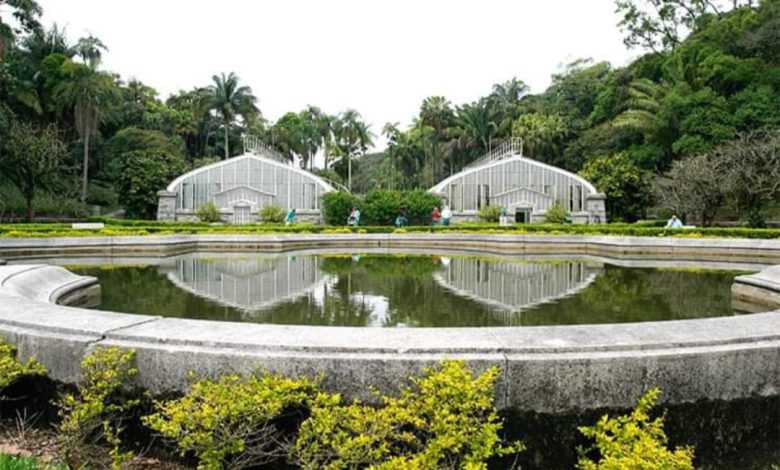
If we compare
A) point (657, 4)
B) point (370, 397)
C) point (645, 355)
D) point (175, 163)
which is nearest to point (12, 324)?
point (370, 397)

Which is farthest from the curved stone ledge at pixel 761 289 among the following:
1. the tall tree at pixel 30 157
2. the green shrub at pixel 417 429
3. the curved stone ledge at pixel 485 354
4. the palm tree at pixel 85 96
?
the palm tree at pixel 85 96

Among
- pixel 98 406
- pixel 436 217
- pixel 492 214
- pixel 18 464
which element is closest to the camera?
pixel 18 464

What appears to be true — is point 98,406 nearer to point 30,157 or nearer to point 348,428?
point 348,428

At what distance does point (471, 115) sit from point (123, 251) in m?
47.1

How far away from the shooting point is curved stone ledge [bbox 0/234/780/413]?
9.95 ft

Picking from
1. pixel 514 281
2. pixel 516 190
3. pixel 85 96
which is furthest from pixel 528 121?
pixel 514 281

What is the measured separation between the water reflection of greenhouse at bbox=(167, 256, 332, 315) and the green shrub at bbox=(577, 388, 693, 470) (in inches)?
183

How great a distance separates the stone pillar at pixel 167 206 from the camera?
3722 centimetres

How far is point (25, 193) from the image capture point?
34.3m

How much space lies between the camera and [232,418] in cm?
277

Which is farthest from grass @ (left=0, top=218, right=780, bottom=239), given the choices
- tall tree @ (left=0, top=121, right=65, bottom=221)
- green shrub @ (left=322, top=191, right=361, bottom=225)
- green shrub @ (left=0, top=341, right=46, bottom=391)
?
green shrub @ (left=0, top=341, right=46, bottom=391)

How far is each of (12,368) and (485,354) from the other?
2862 millimetres

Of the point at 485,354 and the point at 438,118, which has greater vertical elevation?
the point at 438,118

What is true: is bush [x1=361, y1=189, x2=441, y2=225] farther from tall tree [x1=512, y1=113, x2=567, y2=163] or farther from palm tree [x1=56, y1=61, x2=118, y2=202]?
palm tree [x1=56, y1=61, x2=118, y2=202]
